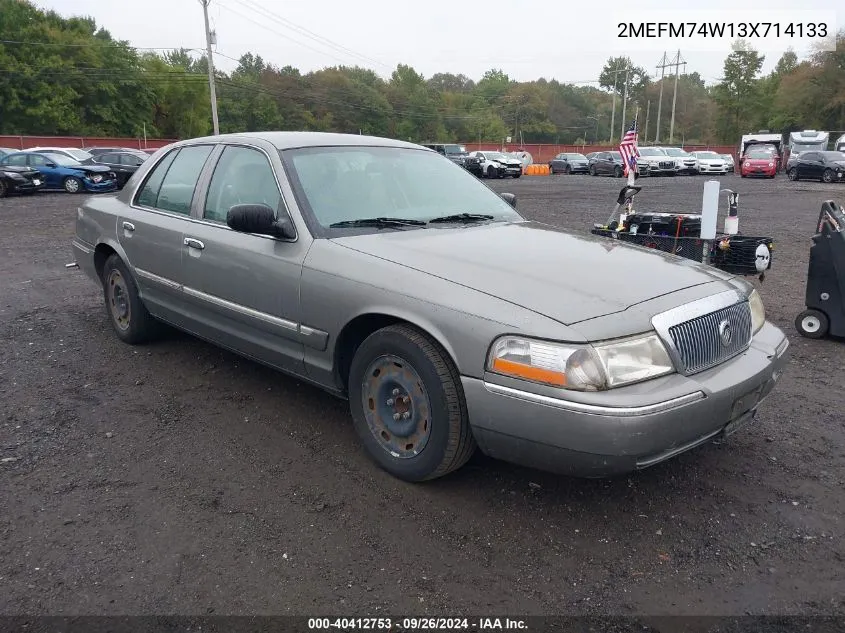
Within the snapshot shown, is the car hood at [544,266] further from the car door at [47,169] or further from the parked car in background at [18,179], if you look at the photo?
the car door at [47,169]

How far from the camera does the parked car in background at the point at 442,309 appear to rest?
2.76m

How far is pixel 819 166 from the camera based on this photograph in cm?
3012

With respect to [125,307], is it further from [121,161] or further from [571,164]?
[571,164]

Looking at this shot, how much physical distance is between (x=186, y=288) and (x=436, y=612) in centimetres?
279

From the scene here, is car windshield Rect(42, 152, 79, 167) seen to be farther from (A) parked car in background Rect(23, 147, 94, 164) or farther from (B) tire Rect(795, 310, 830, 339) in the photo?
(B) tire Rect(795, 310, 830, 339)

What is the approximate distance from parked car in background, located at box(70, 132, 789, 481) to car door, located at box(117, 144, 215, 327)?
0.07ft

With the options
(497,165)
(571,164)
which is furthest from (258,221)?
(571,164)

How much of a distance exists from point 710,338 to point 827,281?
314 centimetres

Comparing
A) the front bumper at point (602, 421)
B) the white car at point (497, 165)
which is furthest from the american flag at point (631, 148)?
the white car at point (497, 165)

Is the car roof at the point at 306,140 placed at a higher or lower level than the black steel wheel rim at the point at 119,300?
higher

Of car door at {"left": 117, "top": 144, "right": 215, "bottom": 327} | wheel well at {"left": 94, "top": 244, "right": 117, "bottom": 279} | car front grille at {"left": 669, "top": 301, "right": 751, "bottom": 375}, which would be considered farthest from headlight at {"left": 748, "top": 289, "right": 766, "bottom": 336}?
wheel well at {"left": 94, "top": 244, "right": 117, "bottom": 279}

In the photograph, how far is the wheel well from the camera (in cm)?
550

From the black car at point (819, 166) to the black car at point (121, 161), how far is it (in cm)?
2722

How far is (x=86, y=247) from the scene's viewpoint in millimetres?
5762
